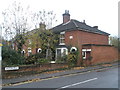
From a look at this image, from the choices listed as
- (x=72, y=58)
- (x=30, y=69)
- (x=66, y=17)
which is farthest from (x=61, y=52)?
(x=66, y=17)

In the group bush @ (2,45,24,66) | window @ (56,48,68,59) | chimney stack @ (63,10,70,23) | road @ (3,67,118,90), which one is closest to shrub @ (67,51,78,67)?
window @ (56,48,68,59)

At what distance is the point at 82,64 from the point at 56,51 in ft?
15.3

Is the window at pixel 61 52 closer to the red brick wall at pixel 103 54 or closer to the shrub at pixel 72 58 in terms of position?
the shrub at pixel 72 58

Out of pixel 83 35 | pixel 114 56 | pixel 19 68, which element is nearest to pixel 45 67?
pixel 19 68

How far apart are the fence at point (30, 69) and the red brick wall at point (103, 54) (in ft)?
21.1

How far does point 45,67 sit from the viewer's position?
1360 centimetres

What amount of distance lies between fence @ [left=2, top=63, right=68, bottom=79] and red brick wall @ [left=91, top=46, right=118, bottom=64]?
644 centimetres

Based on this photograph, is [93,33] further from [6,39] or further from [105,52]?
[6,39]

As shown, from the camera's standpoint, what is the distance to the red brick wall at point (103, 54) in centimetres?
1997

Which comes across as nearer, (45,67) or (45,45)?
(45,67)

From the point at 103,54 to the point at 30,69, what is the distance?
1365 cm

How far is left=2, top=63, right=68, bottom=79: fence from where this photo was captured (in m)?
10.7

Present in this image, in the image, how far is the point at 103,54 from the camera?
21.7 m

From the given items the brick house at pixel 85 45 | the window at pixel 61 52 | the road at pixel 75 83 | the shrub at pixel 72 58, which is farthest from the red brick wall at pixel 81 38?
the road at pixel 75 83
